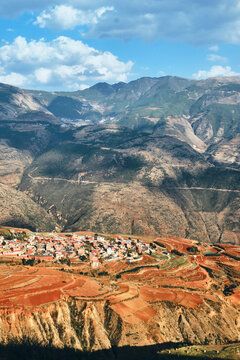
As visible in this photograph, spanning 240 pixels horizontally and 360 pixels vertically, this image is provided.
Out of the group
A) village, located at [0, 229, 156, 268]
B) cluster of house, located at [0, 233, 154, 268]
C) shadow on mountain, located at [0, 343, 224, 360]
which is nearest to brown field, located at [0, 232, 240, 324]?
village, located at [0, 229, 156, 268]

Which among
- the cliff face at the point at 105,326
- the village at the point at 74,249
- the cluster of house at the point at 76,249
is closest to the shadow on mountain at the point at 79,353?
the cliff face at the point at 105,326

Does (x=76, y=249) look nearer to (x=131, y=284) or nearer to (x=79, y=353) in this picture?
(x=131, y=284)

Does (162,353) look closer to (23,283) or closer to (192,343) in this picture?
(192,343)

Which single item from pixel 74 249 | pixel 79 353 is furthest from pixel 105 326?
pixel 74 249

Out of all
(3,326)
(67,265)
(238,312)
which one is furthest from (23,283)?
(238,312)

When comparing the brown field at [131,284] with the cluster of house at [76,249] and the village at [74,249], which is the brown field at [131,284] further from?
the cluster of house at [76,249]

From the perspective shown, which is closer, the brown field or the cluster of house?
the brown field

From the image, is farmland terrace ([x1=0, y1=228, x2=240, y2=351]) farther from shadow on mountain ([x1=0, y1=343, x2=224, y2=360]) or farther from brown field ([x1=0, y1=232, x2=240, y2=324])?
shadow on mountain ([x1=0, y1=343, x2=224, y2=360])
